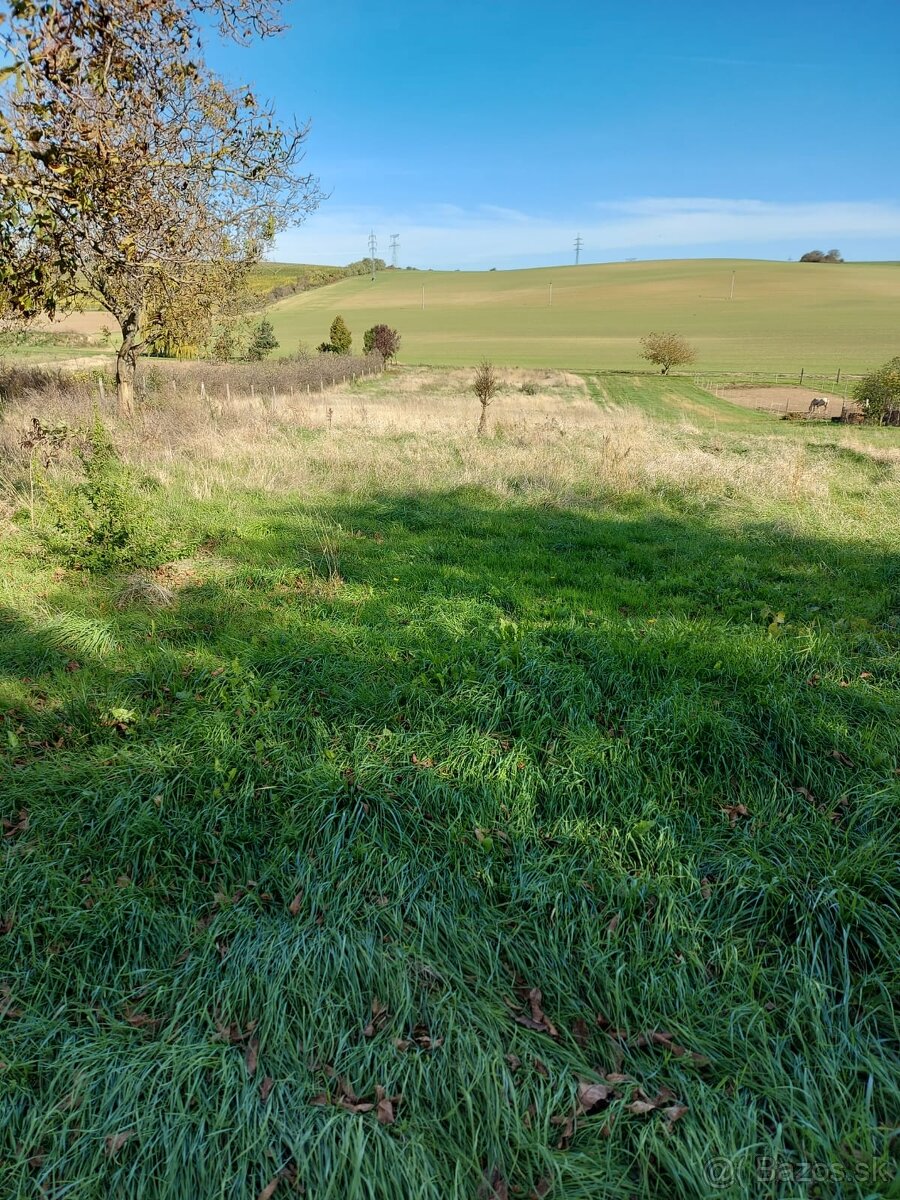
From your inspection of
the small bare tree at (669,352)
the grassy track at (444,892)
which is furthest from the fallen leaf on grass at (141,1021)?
the small bare tree at (669,352)

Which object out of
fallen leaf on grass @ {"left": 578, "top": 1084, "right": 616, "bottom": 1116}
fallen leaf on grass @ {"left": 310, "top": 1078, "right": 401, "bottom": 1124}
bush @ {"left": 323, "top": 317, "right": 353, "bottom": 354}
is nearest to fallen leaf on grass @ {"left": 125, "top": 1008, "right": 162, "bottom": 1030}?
fallen leaf on grass @ {"left": 310, "top": 1078, "right": 401, "bottom": 1124}

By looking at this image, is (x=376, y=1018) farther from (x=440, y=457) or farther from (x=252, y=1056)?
(x=440, y=457)

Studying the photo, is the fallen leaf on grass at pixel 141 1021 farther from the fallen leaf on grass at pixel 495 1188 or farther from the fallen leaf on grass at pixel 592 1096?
the fallen leaf on grass at pixel 592 1096

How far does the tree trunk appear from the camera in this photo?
13562 mm

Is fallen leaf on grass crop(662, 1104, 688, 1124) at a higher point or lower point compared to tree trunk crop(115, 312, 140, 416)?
lower

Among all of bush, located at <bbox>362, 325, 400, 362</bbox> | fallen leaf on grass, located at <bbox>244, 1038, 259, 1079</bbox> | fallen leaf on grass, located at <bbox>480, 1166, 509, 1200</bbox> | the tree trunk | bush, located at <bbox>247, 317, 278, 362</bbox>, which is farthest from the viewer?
bush, located at <bbox>362, 325, 400, 362</bbox>

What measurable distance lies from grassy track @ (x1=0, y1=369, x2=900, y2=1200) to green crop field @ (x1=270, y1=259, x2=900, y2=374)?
180 ft

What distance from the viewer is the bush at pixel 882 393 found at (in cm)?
2900

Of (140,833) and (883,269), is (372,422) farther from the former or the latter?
(883,269)

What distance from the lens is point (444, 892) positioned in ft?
9.16

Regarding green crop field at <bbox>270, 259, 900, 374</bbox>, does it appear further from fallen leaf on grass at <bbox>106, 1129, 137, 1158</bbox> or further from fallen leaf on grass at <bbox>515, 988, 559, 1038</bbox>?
fallen leaf on grass at <bbox>106, 1129, 137, 1158</bbox>

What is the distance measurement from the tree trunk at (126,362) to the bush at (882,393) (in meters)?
31.9

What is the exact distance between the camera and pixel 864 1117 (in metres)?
1.95

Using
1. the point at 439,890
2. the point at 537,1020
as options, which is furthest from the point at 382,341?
the point at 537,1020
